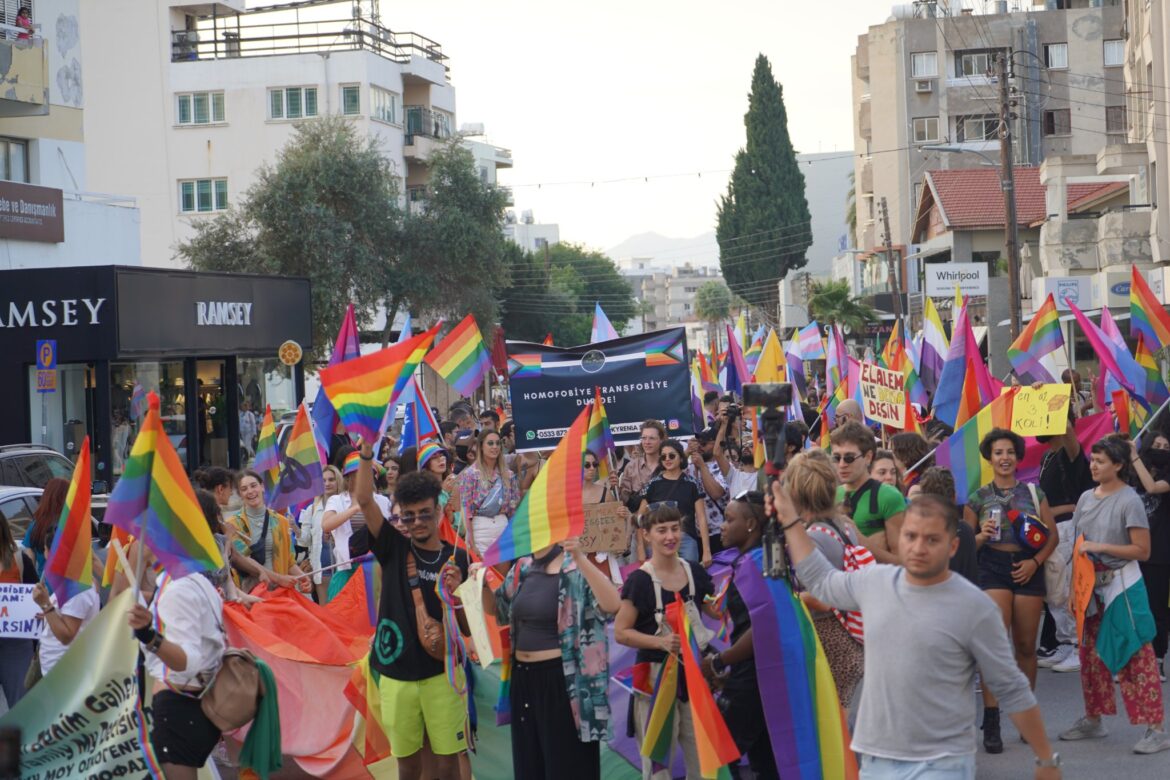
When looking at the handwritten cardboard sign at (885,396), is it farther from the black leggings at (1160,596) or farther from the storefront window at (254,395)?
the storefront window at (254,395)

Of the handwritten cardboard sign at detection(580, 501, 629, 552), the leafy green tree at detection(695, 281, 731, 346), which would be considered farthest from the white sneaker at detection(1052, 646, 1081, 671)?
the leafy green tree at detection(695, 281, 731, 346)

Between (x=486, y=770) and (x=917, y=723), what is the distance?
140 inches

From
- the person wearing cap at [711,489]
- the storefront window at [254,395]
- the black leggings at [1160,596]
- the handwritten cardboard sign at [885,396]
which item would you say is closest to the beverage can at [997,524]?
the black leggings at [1160,596]

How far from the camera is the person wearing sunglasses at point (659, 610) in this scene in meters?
6.86

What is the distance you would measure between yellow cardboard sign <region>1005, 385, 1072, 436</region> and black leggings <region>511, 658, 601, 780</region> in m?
5.08

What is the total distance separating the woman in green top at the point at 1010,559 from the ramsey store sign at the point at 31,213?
2577cm

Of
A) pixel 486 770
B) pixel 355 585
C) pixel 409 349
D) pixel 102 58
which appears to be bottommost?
pixel 486 770

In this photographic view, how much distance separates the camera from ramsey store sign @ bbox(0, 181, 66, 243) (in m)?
30.0

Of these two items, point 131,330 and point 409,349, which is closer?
point 409,349

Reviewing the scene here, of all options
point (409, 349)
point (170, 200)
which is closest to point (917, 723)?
point (409, 349)

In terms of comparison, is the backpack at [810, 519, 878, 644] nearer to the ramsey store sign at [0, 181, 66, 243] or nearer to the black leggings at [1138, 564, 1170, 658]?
the black leggings at [1138, 564, 1170, 658]

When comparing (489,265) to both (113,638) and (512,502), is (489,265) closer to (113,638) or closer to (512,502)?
(512,502)

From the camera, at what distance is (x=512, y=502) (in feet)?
36.3

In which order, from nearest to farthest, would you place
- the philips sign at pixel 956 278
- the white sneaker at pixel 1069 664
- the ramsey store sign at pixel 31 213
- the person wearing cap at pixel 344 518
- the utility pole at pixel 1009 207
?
1. the white sneaker at pixel 1069 664
2. the person wearing cap at pixel 344 518
3. the utility pole at pixel 1009 207
4. the ramsey store sign at pixel 31 213
5. the philips sign at pixel 956 278
